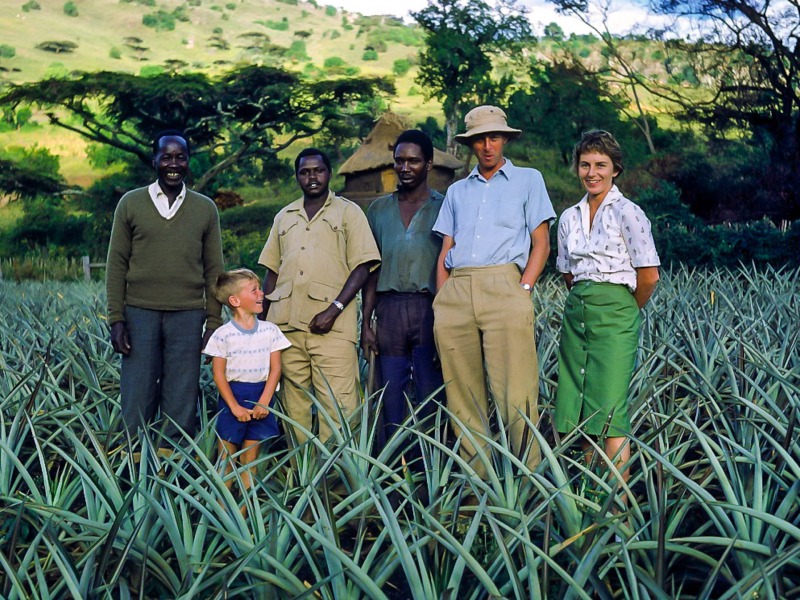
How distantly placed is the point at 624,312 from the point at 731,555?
1033mm

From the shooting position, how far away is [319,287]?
3.60m

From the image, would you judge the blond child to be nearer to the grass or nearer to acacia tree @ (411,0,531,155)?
the grass

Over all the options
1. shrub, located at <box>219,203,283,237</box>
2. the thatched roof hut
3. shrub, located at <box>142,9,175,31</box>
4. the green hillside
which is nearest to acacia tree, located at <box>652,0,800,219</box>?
the thatched roof hut

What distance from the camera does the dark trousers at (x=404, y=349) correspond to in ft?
11.9

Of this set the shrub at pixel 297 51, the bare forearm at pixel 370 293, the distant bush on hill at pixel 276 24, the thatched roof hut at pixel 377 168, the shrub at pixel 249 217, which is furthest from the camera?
the distant bush on hill at pixel 276 24

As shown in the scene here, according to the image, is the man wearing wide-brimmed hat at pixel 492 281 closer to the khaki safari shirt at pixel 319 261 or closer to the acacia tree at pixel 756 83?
the khaki safari shirt at pixel 319 261

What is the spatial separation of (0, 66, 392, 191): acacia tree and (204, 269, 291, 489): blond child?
30.7 meters

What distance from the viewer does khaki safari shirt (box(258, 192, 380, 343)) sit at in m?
3.60

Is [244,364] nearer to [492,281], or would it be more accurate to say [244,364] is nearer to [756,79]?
[492,281]

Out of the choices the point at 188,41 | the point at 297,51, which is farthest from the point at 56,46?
the point at 297,51

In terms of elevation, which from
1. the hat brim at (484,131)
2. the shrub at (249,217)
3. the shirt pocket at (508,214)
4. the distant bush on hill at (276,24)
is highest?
the distant bush on hill at (276,24)

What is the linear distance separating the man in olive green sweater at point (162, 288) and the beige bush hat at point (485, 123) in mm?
1179

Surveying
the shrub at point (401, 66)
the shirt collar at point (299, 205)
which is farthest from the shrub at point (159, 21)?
the shirt collar at point (299, 205)

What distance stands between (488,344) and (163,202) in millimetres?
1505
